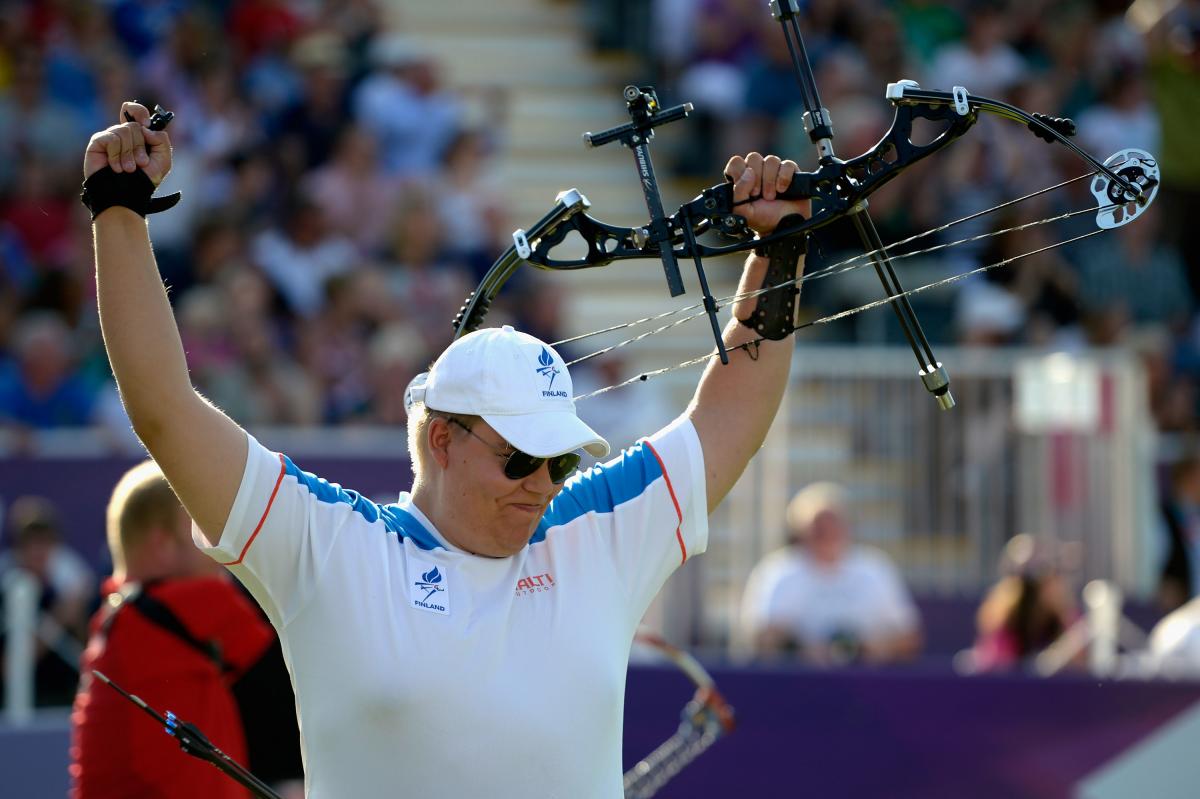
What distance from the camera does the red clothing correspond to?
4363 millimetres

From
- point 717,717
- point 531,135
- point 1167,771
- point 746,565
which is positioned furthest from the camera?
point 531,135

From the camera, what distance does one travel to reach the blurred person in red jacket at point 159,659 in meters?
4.37

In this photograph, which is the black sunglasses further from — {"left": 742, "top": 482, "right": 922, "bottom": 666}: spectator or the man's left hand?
{"left": 742, "top": 482, "right": 922, "bottom": 666}: spectator

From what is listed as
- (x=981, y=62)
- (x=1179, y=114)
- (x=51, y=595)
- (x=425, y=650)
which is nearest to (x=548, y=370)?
(x=425, y=650)

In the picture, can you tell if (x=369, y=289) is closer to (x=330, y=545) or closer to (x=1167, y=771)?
(x=1167, y=771)

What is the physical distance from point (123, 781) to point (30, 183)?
7036mm

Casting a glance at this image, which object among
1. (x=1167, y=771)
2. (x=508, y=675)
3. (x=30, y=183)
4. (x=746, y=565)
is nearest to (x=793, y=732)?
(x=1167, y=771)

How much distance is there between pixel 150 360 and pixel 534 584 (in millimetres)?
770

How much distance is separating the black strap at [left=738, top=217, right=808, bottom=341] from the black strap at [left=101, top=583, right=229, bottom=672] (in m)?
1.67

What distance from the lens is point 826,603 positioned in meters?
9.45

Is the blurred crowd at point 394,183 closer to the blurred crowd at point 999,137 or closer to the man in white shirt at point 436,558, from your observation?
the blurred crowd at point 999,137

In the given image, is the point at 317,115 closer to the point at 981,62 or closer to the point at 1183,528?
the point at 981,62

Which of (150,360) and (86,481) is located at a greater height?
(150,360)

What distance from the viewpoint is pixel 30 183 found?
35.2 feet
